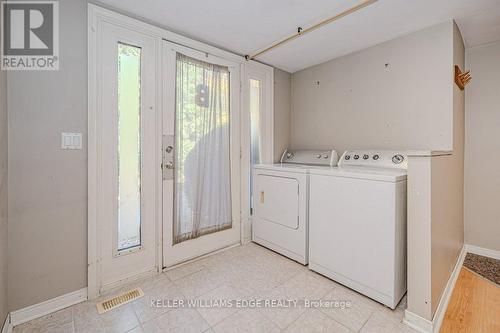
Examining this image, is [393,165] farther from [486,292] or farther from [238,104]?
[238,104]

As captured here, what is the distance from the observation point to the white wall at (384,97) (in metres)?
2.01

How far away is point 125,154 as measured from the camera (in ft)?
6.44

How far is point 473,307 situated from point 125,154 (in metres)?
3.10

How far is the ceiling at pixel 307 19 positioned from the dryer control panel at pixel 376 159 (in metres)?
1.20

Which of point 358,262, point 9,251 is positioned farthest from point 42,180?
point 358,262

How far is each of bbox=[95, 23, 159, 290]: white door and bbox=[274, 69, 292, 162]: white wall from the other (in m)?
1.70

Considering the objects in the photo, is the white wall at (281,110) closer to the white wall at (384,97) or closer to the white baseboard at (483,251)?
the white wall at (384,97)

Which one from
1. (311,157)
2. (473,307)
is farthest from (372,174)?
(473,307)

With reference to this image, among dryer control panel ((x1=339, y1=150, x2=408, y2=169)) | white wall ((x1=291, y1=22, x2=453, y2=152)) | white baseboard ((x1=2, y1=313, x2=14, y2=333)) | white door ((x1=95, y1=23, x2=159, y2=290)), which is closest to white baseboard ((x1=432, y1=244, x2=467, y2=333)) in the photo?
dryer control panel ((x1=339, y1=150, x2=408, y2=169))

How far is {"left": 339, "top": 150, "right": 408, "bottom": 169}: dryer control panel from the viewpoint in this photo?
6.72 ft

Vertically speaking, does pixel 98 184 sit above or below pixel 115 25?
below

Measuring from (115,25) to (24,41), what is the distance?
2.08ft

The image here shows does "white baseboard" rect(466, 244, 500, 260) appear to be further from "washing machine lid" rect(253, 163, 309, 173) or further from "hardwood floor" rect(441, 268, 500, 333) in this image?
"washing machine lid" rect(253, 163, 309, 173)

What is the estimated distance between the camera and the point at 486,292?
1826mm
